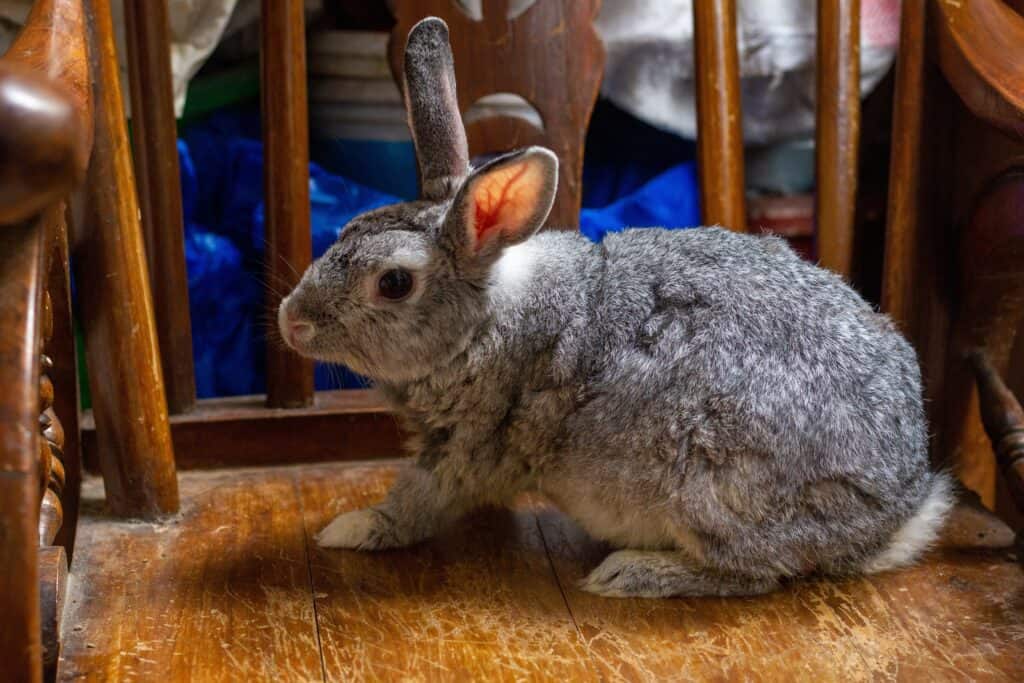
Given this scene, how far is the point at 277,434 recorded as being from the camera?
1537 millimetres

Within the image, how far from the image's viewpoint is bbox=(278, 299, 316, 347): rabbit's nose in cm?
125

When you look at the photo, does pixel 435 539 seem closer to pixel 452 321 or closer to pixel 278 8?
pixel 452 321

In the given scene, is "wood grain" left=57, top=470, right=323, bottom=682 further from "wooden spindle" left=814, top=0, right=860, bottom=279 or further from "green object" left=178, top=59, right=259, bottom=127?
"wooden spindle" left=814, top=0, right=860, bottom=279

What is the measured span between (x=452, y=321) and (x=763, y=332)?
32 cm

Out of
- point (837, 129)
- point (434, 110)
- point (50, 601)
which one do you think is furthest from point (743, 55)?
point (50, 601)

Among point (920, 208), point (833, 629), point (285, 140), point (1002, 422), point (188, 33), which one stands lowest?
point (833, 629)

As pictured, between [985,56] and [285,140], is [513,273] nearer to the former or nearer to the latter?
[285,140]

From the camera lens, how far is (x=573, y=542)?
1376 millimetres

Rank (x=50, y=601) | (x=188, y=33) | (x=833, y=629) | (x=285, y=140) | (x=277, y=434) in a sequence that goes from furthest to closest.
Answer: (x=188, y=33) → (x=277, y=434) → (x=285, y=140) → (x=833, y=629) → (x=50, y=601)

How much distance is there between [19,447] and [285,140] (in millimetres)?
733

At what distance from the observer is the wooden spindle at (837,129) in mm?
1469

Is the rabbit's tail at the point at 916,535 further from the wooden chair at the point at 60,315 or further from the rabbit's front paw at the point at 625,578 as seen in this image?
the wooden chair at the point at 60,315

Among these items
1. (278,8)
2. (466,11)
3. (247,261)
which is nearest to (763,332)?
(466,11)

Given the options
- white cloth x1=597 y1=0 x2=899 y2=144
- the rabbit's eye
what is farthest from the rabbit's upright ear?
white cloth x1=597 y1=0 x2=899 y2=144
